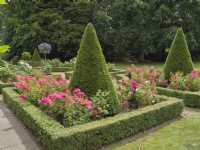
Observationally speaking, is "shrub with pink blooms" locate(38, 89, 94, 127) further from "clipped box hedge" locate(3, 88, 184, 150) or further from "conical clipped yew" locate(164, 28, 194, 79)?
"conical clipped yew" locate(164, 28, 194, 79)

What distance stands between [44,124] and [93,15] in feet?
68.0

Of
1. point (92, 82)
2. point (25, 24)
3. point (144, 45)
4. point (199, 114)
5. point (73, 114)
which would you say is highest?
point (25, 24)

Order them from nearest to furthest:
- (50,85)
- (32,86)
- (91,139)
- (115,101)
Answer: (91,139) → (115,101) → (50,85) → (32,86)

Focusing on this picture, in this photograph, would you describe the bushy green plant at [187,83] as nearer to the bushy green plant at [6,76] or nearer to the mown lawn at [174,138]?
the mown lawn at [174,138]

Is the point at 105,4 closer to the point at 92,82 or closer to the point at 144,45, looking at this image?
the point at 144,45

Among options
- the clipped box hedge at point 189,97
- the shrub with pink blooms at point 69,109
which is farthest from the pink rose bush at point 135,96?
the clipped box hedge at point 189,97

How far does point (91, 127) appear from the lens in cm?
406

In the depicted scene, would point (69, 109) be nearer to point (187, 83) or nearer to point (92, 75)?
point (92, 75)

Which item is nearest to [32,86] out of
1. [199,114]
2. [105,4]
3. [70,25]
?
[199,114]

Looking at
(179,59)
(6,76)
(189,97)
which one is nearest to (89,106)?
(189,97)

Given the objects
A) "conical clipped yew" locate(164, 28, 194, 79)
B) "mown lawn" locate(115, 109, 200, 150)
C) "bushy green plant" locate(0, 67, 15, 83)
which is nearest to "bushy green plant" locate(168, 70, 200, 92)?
"conical clipped yew" locate(164, 28, 194, 79)

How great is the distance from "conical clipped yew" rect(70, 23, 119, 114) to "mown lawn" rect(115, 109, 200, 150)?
1070 mm

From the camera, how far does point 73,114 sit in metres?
4.49

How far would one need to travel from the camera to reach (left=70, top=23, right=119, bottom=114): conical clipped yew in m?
5.29
